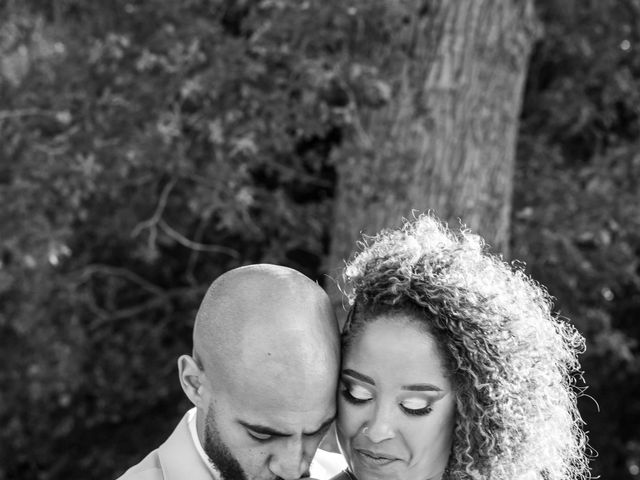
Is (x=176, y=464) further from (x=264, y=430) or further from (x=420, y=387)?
Answer: (x=420, y=387)

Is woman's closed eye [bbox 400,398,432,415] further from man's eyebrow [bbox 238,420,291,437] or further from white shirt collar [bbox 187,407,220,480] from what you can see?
white shirt collar [bbox 187,407,220,480]

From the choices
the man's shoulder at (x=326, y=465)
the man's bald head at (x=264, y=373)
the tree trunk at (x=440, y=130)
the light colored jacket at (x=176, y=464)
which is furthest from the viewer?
the tree trunk at (x=440, y=130)

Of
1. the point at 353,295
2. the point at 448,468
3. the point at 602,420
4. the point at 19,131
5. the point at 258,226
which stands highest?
the point at 353,295

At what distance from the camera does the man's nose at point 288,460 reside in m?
2.32

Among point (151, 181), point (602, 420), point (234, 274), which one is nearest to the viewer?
point (234, 274)

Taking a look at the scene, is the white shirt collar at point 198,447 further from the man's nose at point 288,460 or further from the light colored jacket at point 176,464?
the man's nose at point 288,460

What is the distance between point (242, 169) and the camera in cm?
502

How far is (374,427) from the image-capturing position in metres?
2.29

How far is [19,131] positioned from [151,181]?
2.58 feet

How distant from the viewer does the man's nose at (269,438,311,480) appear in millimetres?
2318

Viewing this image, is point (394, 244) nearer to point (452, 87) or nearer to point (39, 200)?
point (452, 87)

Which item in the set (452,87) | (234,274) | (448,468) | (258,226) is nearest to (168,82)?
(258,226)

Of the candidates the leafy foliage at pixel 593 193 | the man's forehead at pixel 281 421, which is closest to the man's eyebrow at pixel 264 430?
the man's forehead at pixel 281 421

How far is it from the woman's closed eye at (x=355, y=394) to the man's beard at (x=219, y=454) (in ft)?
0.98
